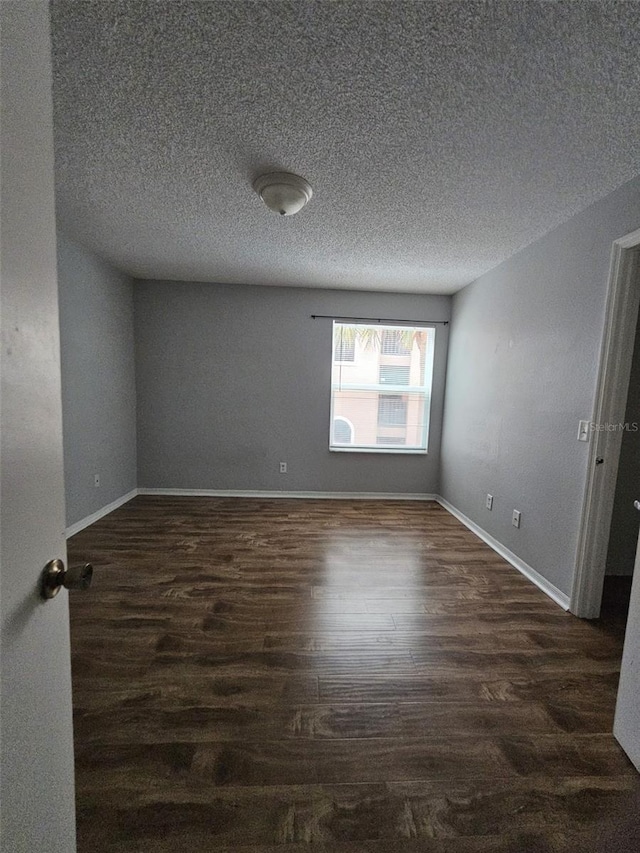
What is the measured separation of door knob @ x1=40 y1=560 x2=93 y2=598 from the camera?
54cm

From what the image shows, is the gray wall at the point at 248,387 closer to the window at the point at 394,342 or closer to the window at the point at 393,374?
the window at the point at 394,342

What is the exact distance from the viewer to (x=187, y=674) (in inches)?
57.6

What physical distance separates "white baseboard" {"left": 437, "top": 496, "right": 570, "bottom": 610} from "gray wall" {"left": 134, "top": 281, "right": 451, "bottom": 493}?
1014 mm

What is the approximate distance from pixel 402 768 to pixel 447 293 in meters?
4.03

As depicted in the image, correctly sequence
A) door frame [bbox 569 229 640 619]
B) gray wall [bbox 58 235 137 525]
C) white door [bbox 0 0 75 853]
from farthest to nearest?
gray wall [bbox 58 235 137 525], door frame [bbox 569 229 640 619], white door [bbox 0 0 75 853]

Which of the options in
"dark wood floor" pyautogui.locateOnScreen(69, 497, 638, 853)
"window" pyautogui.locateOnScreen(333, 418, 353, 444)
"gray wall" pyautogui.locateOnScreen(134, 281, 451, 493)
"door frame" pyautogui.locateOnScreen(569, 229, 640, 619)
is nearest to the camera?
"dark wood floor" pyautogui.locateOnScreen(69, 497, 638, 853)

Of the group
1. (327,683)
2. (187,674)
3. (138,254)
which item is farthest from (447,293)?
(187,674)

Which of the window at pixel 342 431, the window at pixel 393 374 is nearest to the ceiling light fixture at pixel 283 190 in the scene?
the window at pixel 393 374

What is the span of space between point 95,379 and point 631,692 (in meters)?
4.01

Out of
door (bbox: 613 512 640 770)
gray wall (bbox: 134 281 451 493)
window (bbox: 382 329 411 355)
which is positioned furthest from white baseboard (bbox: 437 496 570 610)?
window (bbox: 382 329 411 355)

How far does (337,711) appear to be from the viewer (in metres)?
1.31

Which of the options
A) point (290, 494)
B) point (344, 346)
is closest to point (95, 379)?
point (290, 494)

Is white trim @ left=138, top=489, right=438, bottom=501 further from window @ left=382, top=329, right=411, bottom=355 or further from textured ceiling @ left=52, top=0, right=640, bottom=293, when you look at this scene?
textured ceiling @ left=52, top=0, right=640, bottom=293

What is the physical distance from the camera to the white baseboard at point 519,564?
2076 mm
